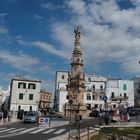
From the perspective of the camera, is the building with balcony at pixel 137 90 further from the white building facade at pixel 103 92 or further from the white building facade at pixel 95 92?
the white building facade at pixel 95 92

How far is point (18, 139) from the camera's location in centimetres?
2153

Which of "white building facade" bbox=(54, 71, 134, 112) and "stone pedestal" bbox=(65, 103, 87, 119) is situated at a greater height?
"white building facade" bbox=(54, 71, 134, 112)

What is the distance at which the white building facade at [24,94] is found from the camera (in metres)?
85.5

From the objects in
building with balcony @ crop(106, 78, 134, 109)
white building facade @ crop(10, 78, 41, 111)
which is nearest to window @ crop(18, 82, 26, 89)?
white building facade @ crop(10, 78, 41, 111)

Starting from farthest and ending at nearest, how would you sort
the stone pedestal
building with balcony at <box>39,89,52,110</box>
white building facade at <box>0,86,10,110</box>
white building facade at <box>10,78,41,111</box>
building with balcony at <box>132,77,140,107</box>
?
1. building with balcony at <box>39,89,52,110</box>
2. building with balcony at <box>132,77,140,107</box>
3. white building facade at <box>0,86,10,110</box>
4. white building facade at <box>10,78,41,111</box>
5. the stone pedestal

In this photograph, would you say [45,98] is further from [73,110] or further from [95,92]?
[73,110]

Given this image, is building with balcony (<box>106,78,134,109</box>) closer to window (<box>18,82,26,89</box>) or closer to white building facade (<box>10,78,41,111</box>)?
white building facade (<box>10,78,41,111</box>)

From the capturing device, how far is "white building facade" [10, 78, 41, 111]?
85.5 meters

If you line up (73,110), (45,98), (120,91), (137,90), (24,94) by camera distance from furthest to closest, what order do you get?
1. (45,98)
2. (137,90)
3. (120,91)
4. (24,94)
5. (73,110)

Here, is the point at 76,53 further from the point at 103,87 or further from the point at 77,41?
the point at 103,87

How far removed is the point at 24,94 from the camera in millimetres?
86062

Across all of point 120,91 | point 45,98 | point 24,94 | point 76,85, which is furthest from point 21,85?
point 120,91

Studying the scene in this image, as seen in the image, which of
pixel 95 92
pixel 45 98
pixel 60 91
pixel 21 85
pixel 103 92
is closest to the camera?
pixel 21 85

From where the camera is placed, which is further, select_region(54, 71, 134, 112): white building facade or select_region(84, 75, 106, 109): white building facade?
select_region(54, 71, 134, 112): white building facade
